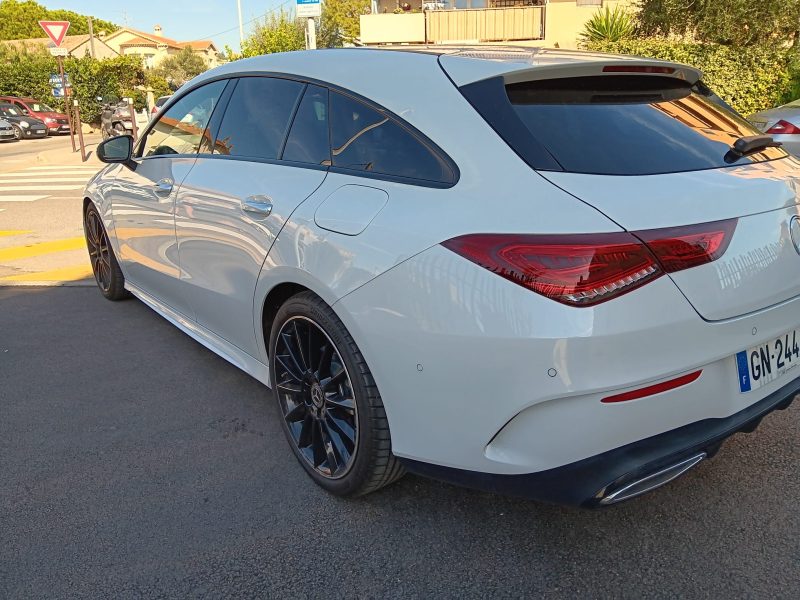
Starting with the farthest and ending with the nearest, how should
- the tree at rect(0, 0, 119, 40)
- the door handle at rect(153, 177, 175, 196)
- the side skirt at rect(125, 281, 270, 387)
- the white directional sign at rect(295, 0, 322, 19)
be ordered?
1. the tree at rect(0, 0, 119, 40)
2. the white directional sign at rect(295, 0, 322, 19)
3. the door handle at rect(153, 177, 175, 196)
4. the side skirt at rect(125, 281, 270, 387)

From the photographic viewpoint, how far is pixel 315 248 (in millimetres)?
2438

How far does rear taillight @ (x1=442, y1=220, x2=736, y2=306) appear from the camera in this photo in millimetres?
1835

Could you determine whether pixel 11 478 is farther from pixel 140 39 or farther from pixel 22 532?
pixel 140 39

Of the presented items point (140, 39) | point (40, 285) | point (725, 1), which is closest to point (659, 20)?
point (725, 1)

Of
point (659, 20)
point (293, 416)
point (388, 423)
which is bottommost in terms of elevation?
point (293, 416)

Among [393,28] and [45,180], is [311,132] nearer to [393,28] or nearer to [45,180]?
[45,180]

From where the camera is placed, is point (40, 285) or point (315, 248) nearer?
point (315, 248)

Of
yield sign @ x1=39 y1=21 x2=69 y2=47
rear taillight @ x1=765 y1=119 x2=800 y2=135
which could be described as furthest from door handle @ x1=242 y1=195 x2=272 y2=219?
yield sign @ x1=39 y1=21 x2=69 y2=47

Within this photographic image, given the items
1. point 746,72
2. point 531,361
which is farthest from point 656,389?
point 746,72

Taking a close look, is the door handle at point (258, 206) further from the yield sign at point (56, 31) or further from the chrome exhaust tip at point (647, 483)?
the yield sign at point (56, 31)

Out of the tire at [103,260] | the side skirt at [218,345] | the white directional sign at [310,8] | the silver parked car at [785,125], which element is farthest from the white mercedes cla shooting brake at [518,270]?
the white directional sign at [310,8]

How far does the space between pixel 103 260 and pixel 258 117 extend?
2.65 m

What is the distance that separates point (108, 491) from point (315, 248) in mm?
1372

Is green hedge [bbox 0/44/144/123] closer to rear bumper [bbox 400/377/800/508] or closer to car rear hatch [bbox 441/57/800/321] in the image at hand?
car rear hatch [bbox 441/57/800/321]
